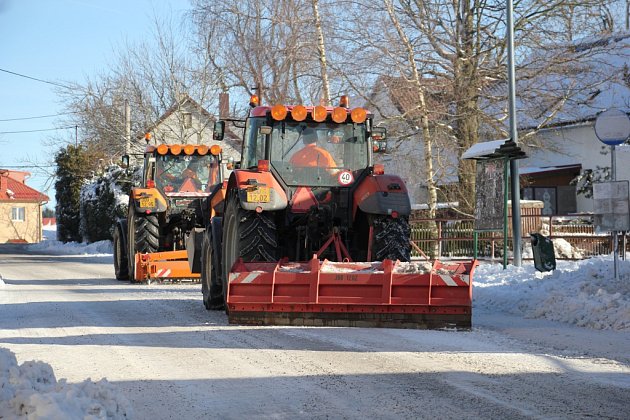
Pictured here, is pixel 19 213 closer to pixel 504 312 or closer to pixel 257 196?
pixel 504 312

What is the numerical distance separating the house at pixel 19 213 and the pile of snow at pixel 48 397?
6597 cm

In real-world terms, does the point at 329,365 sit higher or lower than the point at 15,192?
lower

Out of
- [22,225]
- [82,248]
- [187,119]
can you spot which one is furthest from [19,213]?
[187,119]

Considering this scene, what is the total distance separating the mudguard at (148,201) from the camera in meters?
17.1

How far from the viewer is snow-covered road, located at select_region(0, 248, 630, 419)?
5.46 m

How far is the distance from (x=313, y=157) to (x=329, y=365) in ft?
14.9

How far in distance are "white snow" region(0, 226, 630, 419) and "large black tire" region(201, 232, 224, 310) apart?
9.36 feet

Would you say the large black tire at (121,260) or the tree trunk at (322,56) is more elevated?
the tree trunk at (322,56)

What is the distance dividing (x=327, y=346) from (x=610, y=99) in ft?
94.9

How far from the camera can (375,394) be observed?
229 inches

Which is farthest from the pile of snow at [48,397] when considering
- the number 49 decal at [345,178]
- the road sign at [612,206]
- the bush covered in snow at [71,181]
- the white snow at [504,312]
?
the bush covered in snow at [71,181]

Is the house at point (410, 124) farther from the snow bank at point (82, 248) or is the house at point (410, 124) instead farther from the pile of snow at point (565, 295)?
the snow bank at point (82, 248)

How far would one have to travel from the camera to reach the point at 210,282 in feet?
37.4

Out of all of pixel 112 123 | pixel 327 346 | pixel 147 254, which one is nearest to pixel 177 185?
pixel 147 254
